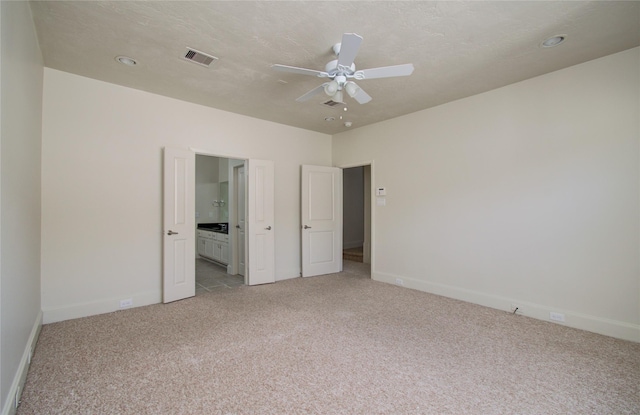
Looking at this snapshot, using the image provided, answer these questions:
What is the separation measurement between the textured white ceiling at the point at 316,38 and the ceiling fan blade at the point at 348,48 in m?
0.30

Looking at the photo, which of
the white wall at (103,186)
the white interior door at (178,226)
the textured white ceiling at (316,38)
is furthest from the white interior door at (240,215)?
the textured white ceiling at (316,38)

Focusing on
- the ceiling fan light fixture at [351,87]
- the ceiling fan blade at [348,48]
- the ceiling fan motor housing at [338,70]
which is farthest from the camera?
the ceiling fan light fixture at [351,87]

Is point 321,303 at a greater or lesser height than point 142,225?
lesser

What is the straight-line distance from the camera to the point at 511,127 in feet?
12.0

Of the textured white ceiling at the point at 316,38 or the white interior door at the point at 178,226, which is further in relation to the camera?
the white interior door at the point at 178,226

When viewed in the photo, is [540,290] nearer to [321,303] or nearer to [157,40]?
[321,303]

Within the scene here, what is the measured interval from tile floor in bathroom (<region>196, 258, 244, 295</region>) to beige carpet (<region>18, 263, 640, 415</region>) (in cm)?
106

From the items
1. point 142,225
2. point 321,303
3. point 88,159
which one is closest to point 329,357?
point 321,303

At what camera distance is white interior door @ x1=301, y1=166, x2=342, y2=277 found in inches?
216

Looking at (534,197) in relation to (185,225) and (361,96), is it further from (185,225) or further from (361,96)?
(185,225)

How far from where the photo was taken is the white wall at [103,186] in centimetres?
329

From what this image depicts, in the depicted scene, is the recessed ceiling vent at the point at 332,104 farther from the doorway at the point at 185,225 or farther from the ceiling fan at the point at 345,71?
the doorway at the point at 185,225

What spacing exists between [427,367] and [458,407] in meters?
0.48

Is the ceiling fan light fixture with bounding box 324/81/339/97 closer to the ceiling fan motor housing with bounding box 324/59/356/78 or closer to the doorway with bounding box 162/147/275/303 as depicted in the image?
the ceiling fan motor housing with bounding box 324/59/356/78
